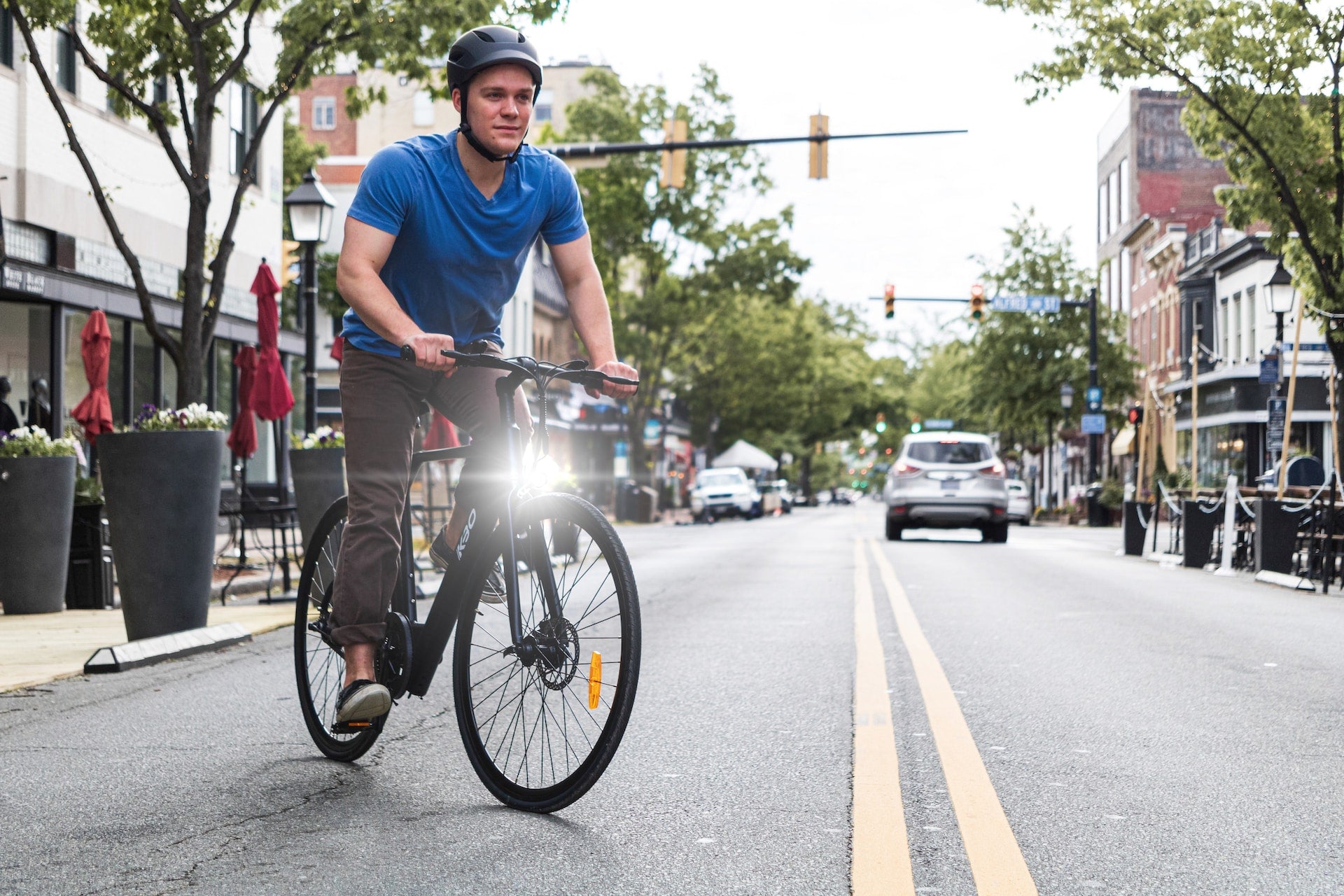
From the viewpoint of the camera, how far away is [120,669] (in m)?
7.55

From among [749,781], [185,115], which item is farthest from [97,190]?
[749,781]

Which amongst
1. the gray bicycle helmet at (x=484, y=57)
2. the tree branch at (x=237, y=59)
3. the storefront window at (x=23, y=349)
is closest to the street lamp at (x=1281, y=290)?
the tree branch at (x=237, y=59)

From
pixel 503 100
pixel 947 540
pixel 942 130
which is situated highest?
pixel 942 130

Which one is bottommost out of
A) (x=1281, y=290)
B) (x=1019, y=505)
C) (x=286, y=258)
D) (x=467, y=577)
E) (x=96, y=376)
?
(x=1019, y=505)

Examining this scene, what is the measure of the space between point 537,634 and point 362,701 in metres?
0.61

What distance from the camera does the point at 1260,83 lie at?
67.2 ft

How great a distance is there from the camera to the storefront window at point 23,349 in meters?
19.1

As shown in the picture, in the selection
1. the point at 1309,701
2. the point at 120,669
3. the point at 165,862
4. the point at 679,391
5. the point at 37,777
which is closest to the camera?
the point at 165,862

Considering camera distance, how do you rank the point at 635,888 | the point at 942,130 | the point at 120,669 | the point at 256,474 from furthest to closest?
the point at 256,474
the point at 942,130
the point at 120,669
the point at 635,888

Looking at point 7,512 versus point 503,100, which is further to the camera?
point 7,512

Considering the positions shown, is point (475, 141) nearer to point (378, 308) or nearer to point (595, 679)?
point (378, 308)

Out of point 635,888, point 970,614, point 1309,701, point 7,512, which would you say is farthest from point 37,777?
point 970,614

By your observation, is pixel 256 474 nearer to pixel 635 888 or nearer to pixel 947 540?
pixel 947 540

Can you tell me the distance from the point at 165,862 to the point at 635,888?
1125 mm
